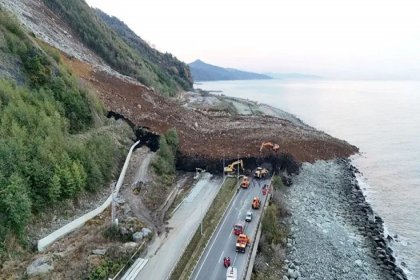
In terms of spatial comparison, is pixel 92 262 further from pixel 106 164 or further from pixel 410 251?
pixel 410 251

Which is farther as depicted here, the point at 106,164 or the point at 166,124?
the point at 166,124

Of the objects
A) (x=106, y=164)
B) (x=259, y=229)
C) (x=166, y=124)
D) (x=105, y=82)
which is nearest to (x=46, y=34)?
(x=105, y=82)

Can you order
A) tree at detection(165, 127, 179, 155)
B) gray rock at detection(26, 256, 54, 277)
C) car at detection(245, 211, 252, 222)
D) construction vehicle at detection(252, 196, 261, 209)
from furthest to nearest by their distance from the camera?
tree at detection(165, 127, 179, 155)
construction vehicle at detection(252, 196, 261, 209)
car at detection(245, 211, 252, 222)
gray rock at detection(26, 256, 54, 277)

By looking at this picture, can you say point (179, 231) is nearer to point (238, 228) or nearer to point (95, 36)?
point (238, 228)

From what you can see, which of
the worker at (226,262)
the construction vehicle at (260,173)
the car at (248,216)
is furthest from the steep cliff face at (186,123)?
the worker at (226,262)

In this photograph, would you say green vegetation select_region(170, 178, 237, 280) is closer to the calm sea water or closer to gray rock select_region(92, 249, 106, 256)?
gray rock select_region(92, 249, 106, 256)


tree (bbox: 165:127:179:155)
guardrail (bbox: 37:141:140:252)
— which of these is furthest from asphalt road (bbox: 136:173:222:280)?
tree (bbox: 165:127:179:155)

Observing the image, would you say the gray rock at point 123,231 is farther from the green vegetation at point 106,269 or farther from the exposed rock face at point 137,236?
the green vegetation at point 106,269
